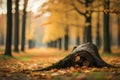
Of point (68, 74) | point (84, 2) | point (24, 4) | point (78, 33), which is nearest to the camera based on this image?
point (68, 74)

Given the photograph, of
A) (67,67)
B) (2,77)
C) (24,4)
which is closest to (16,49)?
(24,4)

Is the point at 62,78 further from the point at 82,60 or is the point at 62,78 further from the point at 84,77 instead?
the point at 82,60

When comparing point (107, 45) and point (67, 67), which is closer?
point (67, 67)

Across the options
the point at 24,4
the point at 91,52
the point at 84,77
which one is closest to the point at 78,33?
the point at 24,4

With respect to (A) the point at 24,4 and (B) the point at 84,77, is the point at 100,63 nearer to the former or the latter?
(B) the point at 84,77

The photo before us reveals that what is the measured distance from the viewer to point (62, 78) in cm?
919

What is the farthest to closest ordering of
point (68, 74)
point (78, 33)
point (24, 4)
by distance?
point (78, 33), point (24, 4), point (68, 74)

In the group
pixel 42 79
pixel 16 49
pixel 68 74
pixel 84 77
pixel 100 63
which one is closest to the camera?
pixel 84 77

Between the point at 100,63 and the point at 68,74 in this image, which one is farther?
the point at 100,63

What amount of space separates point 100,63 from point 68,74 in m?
2.03

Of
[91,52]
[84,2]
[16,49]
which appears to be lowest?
[16,49]

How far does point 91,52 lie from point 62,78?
9.38 feet

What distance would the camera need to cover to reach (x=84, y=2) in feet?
80.0

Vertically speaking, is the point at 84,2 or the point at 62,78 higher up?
the point at 84,2
